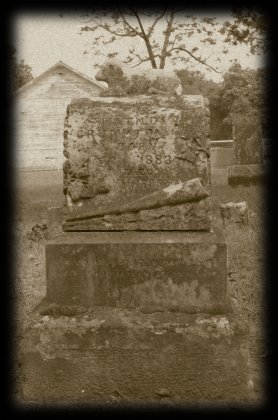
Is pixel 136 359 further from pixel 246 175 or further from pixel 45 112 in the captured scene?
pixel 45 112

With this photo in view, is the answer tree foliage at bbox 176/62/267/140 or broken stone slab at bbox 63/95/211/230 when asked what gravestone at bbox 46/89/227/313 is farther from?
tree foliage at bbox 176/62/267/140

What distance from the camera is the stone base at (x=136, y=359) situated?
305cm

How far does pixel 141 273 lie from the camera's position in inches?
127

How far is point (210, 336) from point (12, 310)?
236 cm

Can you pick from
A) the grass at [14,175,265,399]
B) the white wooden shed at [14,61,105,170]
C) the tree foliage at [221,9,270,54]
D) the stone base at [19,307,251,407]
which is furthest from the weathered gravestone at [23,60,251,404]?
the white wooden shed at [14,61,105,170]

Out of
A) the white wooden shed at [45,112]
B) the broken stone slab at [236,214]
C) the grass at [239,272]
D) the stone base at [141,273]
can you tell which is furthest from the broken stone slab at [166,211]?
the white wooden shed at [45,112]

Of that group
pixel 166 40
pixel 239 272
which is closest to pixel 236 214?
pixel 239 272

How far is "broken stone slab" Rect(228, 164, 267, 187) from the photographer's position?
42.2ft

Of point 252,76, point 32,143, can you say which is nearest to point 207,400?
point 32,143

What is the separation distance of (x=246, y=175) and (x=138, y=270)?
1012 centimetres

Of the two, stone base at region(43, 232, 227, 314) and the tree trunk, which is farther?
the tree trunk

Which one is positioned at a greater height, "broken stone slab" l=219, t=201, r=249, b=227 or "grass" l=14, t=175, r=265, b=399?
"broken stone slab" l=219, t=201, r=249, b=227

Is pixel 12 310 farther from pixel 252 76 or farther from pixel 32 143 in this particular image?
pixel 252 76

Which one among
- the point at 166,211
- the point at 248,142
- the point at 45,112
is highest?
the point at 45,112
